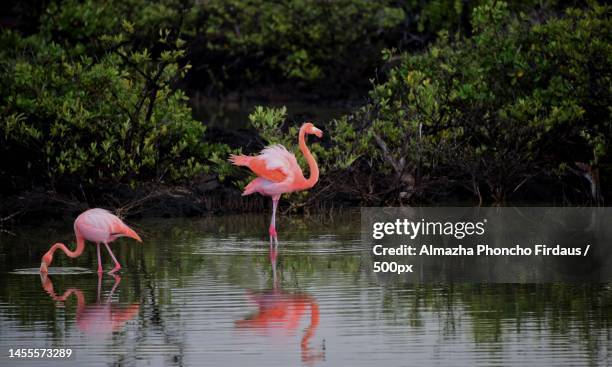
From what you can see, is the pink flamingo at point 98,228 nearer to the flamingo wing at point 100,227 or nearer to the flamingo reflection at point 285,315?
the flamingo wing at point 100,227

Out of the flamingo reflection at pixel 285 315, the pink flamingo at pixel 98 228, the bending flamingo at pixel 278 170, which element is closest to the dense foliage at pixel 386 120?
the bending flamingo at pixel 278 170

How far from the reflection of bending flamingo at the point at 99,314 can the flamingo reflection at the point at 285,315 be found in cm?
94

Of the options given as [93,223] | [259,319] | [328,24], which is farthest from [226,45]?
[259,319]

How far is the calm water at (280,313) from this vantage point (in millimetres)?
9578

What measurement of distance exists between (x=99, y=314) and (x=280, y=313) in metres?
1.41

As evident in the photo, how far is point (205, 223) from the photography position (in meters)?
17.6

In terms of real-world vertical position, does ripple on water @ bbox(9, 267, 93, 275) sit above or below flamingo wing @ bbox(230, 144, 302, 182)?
below

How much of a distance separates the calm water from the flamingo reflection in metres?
0.01

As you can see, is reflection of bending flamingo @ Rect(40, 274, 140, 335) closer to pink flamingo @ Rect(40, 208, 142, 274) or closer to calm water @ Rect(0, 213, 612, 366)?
calm water @ Rect(0, 213, 612, 366)

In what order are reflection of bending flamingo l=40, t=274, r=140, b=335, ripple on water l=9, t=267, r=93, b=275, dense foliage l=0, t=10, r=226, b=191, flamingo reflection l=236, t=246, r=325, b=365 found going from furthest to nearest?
dense foliage l=0, t=10, r=226, b=191
ripple on water l=9, t=267, r=93, b=275
reflection of bending flamingo l=40, t=274, r=140, b=335
flamingo reflection l=236, t=246, r=325, b=365

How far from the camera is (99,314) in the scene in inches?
440

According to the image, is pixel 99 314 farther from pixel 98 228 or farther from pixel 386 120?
pixel 386 120

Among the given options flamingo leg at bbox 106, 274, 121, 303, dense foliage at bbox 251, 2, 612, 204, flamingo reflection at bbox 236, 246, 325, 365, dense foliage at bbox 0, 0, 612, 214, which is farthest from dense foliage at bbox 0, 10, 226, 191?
flamingo reflection at bbox 236, 246, 325, 365

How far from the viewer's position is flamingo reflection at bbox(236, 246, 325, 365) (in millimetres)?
9781
